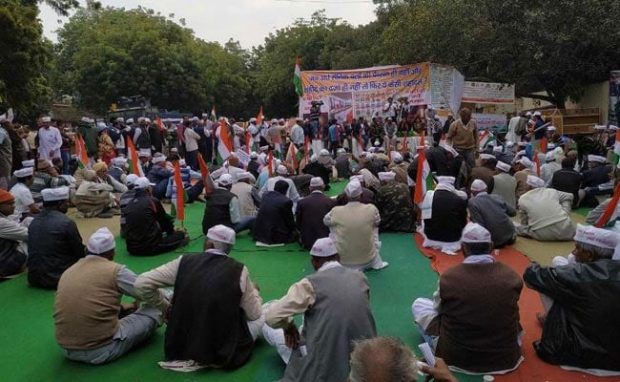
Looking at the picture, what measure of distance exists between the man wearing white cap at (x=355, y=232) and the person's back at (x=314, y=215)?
64cm

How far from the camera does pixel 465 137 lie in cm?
1020

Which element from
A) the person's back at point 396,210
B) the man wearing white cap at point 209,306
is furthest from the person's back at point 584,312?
the person's back at point 396,210

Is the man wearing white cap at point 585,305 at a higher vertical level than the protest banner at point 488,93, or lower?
lower

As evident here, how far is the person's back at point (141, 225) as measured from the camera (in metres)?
7.15

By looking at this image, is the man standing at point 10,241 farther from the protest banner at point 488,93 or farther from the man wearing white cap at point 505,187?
the protest banner at point 488,93

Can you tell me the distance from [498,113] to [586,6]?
462 cm

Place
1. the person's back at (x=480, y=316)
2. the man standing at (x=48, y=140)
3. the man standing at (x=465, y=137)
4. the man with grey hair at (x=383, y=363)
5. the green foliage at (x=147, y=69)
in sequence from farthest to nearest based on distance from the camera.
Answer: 1. the green foliage at (x=147, y=69)
2. the man standing at (x=48, y=140)
3. the man standing at (x=465, y=137)
4. the person's back at (x=480, y=316)
5. the man with grey hair at (x=383, y=363)

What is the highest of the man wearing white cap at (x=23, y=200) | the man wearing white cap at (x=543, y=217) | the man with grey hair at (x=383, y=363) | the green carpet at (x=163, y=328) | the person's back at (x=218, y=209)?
the man with grey hair at (x=383, y=363)

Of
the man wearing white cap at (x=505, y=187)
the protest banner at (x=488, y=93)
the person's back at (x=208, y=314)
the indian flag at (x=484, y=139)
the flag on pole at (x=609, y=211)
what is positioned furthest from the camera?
the protest banner at (x=488, y=93)

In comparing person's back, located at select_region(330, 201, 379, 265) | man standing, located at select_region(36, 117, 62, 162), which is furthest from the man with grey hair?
man standing, located at select_region(36, 117, 62, 162)

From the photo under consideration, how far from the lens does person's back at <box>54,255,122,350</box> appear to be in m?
4.09

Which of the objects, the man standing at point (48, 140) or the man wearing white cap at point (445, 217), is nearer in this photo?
the man wearing white cap at point (445, 217)

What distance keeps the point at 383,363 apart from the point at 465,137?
354 inches

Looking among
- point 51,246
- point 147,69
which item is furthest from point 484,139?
point 147,69
